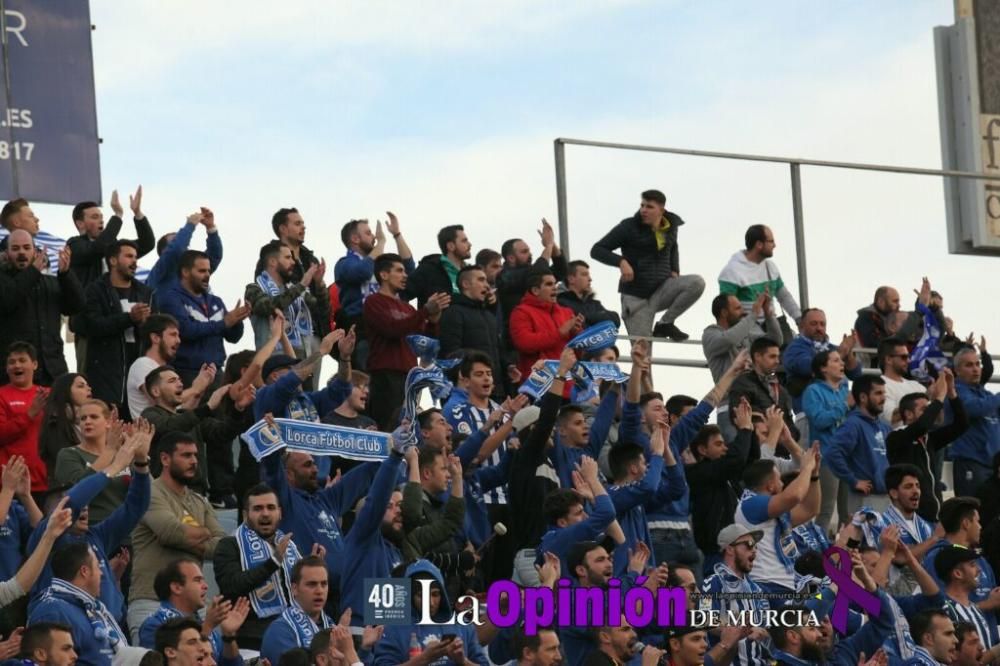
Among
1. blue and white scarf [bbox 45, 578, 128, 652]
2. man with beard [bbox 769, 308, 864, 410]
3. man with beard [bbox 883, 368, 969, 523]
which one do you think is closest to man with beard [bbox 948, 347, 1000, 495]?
man with beard [bbox 883, 368, 969, 523]

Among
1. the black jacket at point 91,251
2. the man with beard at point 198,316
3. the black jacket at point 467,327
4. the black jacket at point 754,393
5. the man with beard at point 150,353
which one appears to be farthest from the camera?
the black jacket at point 754,393

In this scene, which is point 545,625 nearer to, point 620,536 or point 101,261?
point 620,536

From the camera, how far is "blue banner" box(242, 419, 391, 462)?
1408 cm

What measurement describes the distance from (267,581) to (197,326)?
3715mm

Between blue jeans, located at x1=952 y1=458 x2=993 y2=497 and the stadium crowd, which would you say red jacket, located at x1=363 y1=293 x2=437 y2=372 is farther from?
blue jeans, located at x1=952 y1=458 x2=993 y2=497

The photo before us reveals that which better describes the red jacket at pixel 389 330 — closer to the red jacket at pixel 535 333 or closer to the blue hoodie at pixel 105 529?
the red jacket at pixel 535 333

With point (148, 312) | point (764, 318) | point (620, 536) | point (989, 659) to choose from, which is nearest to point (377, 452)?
point (620, 536)

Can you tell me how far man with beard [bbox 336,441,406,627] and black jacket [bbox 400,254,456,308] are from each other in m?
4.36

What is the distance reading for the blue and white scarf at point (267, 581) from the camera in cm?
1359

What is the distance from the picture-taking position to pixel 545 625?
1394cm

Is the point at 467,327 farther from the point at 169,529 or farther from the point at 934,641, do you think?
the point at 169,529

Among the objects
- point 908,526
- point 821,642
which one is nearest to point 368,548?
point 821,642

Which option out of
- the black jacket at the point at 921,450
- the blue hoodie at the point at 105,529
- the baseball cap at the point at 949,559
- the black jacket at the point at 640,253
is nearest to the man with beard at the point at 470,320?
the black jacket at the point at 640,253

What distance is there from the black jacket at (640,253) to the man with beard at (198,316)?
379 centimetres
